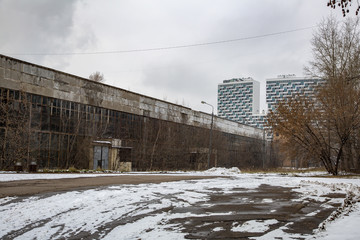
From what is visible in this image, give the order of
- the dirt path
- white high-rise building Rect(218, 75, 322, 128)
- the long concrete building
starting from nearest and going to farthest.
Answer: the dirt path → the long concrete building → white high-rise building Rect(218, 75, 322, 128)

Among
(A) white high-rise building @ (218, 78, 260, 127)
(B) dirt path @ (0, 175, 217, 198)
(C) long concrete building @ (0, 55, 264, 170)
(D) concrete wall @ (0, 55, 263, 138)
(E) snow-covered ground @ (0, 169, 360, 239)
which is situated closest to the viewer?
(E) snow-covered ground @ (0, 169, 360, 239)

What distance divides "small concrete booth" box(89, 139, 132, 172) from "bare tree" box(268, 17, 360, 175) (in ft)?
49.8

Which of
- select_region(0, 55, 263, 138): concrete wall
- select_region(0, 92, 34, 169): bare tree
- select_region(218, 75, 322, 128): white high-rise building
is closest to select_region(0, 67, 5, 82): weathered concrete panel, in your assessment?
→ select_region(0, 55, 263, 138): concrete wall

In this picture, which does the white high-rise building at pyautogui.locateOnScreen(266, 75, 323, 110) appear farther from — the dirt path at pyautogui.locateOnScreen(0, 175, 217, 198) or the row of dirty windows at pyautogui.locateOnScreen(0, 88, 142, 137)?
the dirt path at pyautogui.locateOnScreen(0, 175, 217, 198)

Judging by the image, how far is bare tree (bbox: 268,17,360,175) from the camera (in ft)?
82.6

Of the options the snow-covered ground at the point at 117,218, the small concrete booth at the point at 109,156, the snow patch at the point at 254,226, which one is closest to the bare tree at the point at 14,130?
the small concrete booth at the point at 109,156

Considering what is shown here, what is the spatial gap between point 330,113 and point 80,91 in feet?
70.2

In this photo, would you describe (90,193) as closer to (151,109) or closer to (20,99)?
(20,99)

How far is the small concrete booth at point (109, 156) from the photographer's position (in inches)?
1220

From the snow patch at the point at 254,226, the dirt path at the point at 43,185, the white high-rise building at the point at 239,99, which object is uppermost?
the white high-rise building at the point at 239,99

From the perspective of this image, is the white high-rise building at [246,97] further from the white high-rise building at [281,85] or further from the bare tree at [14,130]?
the bare tree at [14,130]

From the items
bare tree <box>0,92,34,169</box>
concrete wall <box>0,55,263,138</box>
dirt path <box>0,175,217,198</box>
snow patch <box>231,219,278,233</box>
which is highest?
concrete wall <box>0,55,263,138</box>

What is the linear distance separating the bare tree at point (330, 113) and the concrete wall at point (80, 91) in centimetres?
1602

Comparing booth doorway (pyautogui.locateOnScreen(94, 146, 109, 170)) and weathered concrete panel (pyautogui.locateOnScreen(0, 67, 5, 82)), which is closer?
weathered concrete panel (pyautogui.locateOnScreen(0, 67, 5, 82))
